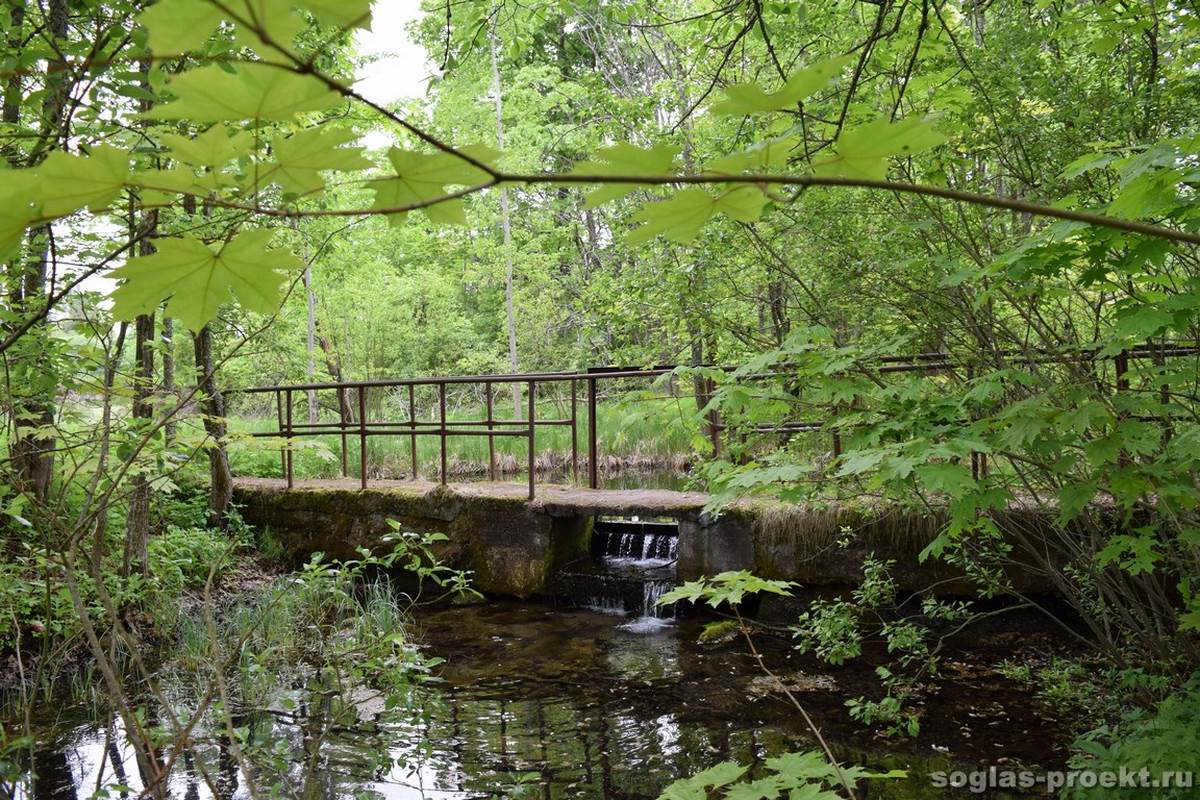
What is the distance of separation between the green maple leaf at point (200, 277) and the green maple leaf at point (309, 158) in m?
0.05

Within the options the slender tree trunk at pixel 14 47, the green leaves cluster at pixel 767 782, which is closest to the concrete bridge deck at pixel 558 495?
the green leaves cluster at pixel 767 782

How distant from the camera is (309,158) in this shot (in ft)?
1.93

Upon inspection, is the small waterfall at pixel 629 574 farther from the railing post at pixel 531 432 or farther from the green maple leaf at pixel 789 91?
the green maple leaf at pixel 789 91

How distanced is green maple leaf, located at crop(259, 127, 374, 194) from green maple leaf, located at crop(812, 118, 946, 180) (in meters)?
0.36

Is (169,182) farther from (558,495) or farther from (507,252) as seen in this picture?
(507,252)

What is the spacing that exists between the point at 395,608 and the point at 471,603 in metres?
1.23

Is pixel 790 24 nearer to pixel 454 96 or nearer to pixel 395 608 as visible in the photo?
pixel 395 608

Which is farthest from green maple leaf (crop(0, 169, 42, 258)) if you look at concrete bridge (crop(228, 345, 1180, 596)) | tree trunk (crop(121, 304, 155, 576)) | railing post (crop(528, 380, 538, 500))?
railing post (crop(528, 380, 538, 500))

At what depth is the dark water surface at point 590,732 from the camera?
3.55 m

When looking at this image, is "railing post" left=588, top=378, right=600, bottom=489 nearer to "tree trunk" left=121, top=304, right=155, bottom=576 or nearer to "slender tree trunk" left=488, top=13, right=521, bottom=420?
"tree trunk" left=121, top=304, right=155, bottom=576

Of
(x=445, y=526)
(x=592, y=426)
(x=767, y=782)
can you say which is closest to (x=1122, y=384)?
(x=767, y=782)

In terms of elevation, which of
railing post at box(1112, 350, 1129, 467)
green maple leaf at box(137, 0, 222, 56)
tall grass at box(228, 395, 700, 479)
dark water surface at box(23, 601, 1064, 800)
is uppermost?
green maple leaf at box(137, 0, 222, 56)

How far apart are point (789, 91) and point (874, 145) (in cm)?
8

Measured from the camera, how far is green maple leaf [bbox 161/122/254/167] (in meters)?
0.56
